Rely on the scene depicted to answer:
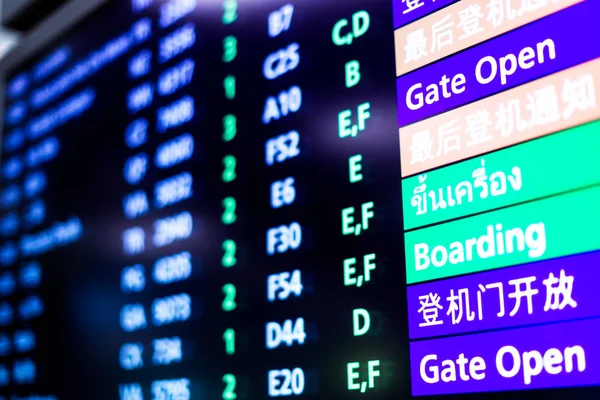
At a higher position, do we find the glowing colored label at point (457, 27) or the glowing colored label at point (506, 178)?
the glowing colored label at point (457, 27)

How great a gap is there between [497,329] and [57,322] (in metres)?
1.12

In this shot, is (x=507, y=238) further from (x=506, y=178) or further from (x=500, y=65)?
(x=500, y=65)

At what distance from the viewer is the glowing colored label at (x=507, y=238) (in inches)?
38.0

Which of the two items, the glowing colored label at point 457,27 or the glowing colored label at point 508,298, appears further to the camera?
the glowing colored label at point 457,27

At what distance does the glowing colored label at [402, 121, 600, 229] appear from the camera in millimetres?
983

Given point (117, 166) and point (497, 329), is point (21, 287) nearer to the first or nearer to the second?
point (117, 166)

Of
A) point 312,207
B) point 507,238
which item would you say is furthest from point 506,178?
point 312,207

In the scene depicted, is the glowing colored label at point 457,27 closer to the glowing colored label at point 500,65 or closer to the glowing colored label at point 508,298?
the glowing colored label at point 500,65

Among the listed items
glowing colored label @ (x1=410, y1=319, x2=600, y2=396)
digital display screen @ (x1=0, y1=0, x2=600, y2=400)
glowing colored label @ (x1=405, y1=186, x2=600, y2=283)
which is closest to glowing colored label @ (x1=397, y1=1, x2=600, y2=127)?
digital display screen @ (x1=0, y1=0, x2=600, y2=400)

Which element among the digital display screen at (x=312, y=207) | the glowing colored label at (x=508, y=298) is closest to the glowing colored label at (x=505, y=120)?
the digital display screen at (x=312, y=207)

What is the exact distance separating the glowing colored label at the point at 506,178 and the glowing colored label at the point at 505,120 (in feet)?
0.05

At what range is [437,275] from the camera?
1116mm

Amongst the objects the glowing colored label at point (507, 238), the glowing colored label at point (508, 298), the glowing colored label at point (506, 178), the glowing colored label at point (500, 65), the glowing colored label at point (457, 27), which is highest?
the glowing colored label at point (457, 27)

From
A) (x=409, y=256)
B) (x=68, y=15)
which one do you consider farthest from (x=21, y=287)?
(x=409, y=256)
